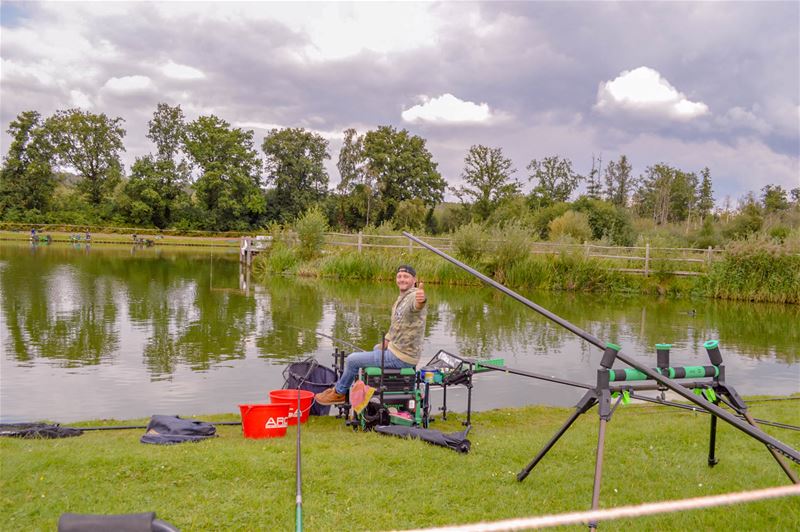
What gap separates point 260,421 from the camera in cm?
577

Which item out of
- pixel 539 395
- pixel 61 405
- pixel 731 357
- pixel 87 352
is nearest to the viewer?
pixel 61 405

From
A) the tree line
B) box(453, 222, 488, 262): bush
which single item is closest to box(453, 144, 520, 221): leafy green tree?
the tree line

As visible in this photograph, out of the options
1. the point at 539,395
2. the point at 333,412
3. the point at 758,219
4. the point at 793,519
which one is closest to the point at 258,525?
the point at 793,519

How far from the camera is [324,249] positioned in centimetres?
2878

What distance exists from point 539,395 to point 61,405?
19.9 ft

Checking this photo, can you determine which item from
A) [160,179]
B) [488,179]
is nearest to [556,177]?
[488,179]

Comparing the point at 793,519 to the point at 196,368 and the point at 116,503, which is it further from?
the point at 196,368

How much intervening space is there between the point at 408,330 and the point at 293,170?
60931mm

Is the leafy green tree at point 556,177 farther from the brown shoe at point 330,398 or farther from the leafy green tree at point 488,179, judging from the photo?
the brown shoe at point 330,398

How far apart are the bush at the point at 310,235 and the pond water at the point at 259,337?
483 centimetres

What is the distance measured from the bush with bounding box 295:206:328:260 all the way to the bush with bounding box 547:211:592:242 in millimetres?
13433

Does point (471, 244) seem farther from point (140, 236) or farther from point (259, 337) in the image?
point (140, 236)

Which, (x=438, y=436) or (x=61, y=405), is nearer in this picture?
(x=438, y=436)

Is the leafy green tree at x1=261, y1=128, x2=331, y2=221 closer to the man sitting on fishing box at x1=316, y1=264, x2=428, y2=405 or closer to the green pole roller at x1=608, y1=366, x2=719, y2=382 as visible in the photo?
the man sitting on fishing box at x1=316, y1=264, x2=428, y2=405
